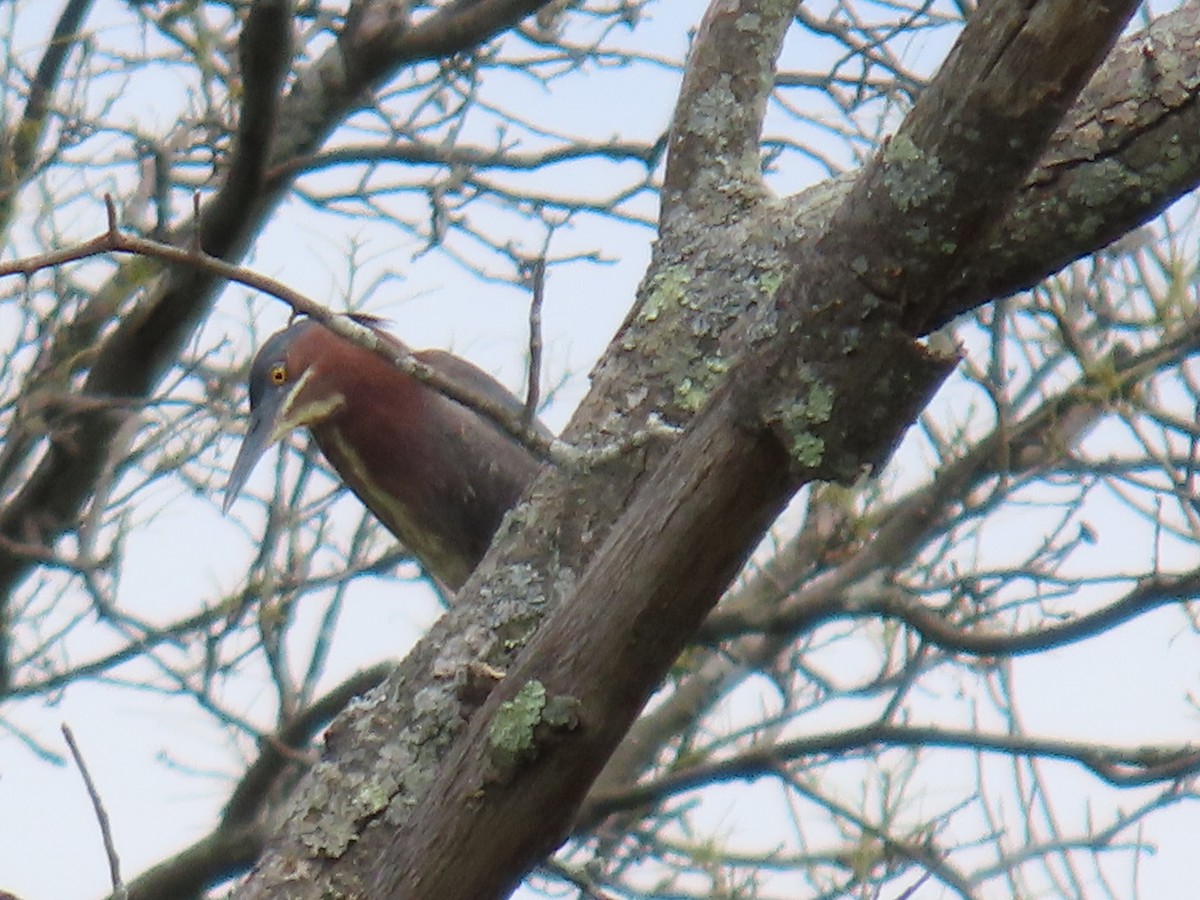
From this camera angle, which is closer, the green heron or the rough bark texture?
the rough bark texture

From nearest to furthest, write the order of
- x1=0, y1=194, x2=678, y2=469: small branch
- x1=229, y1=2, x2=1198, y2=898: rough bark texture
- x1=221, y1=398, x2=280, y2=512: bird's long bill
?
1. x1=229, y1=2, x2=1198, y2=898: rough bark texture
2. x1=0, y1=194, x2=678, y2=469: small branch
3. x1=221, y1=398, x2=280, y2=512: bird's long bill

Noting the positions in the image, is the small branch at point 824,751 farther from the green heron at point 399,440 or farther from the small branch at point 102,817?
the small branch at point 102,817

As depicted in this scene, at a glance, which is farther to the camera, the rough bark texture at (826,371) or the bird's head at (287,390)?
the bird's head at (287,390)

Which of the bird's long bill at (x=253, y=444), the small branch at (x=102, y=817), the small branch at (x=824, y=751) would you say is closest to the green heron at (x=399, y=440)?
the bird's long bill at (x=253, y=444)

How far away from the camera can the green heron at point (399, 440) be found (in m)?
3.31

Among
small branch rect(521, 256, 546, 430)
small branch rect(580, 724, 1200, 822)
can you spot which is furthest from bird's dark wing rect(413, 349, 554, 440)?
small branch rect(521, 256, 546, 430)

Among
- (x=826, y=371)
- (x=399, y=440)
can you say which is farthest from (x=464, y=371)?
(x=826, y=371)

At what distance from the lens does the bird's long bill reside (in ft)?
10.8

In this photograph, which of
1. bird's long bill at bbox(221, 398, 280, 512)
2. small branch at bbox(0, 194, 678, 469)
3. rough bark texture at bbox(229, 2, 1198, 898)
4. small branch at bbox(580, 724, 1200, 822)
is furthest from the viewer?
bird's long bill at bbox(221, 398, 280, 512)

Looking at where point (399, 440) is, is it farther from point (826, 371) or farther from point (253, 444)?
point (826, 371)

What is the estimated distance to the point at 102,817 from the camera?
1.55m

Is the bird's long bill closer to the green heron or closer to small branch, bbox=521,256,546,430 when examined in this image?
the green heron

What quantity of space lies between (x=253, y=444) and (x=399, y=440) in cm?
30

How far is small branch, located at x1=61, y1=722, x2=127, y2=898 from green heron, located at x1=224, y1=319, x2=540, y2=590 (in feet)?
5.55
